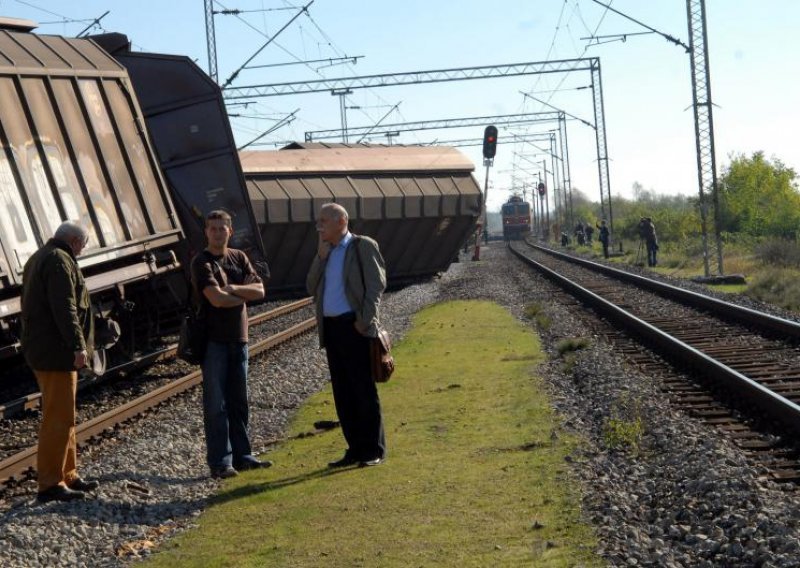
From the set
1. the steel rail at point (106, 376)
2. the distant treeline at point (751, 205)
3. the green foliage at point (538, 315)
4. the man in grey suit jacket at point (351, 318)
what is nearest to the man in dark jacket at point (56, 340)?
the man in grey suit jacket at point (351, 318)

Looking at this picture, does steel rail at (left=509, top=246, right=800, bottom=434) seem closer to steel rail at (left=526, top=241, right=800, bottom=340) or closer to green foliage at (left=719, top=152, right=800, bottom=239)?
steel rail at (left=526, top=241, right=800, bottom=340)

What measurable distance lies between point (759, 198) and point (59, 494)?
2673 inches

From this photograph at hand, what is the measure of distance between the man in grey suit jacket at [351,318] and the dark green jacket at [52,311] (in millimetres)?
1661

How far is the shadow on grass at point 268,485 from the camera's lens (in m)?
7.81

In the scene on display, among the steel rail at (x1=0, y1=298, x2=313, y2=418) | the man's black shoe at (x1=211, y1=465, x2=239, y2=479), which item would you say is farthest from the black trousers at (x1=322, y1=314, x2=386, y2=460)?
the steel rail at (x1=0, y1=298, x2=313, y2=418)

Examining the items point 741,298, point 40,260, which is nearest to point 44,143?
point 40,260

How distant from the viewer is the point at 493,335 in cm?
1831

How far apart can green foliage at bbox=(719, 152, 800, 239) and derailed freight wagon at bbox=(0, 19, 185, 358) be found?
172 ft

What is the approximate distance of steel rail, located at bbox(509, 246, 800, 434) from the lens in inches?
368

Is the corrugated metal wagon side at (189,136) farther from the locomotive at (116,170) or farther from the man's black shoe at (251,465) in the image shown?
the man's black shoe at (251,465)

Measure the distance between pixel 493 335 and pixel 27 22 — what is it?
835 cm

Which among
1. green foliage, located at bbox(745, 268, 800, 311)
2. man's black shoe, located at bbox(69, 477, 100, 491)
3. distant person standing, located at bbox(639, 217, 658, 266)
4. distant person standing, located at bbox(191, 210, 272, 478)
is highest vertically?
distant person standing, located at bbox(191, 210, 272, 478)

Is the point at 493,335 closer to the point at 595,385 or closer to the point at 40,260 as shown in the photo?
the point at 595,385

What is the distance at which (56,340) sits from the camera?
7648mm
